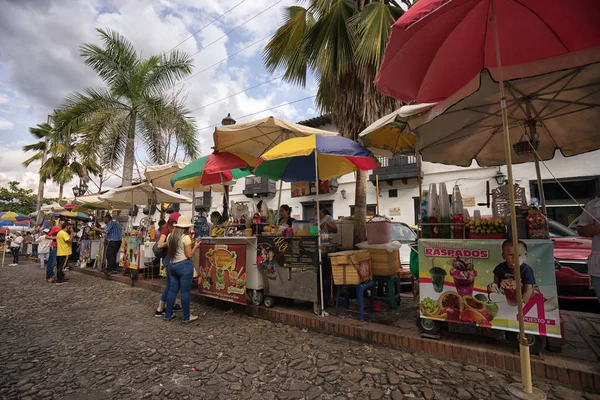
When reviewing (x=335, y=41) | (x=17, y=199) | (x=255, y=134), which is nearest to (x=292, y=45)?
(x=335, y=41)

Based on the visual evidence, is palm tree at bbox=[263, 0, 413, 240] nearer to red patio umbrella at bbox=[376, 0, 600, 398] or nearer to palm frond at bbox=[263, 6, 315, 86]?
palm frond at bbox=[263, 6, 315, 86]

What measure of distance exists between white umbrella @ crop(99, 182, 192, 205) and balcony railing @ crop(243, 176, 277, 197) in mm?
12407

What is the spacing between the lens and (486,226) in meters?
3.30

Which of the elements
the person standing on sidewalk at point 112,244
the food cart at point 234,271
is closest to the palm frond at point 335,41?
the food cart at point 234,271

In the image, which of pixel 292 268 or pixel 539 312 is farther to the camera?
pixel 292 268

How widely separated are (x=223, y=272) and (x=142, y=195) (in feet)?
20.8

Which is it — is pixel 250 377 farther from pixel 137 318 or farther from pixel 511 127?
pixel 511 127

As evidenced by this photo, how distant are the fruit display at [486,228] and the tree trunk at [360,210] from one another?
2956 millimetres

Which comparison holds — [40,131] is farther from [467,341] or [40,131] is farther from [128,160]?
[467,341]

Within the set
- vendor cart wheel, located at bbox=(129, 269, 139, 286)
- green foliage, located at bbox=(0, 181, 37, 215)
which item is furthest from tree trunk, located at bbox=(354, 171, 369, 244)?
green foliage, located at bbox=(0, 181, 37, 215)

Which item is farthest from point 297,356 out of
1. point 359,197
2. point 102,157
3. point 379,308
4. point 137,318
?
point 102,157

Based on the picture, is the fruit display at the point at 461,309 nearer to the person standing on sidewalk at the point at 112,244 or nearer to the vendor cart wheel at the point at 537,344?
the vendor cart wheel at the point at 537,344

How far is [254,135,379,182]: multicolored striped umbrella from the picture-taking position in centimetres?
449

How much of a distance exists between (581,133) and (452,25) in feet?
9.55
